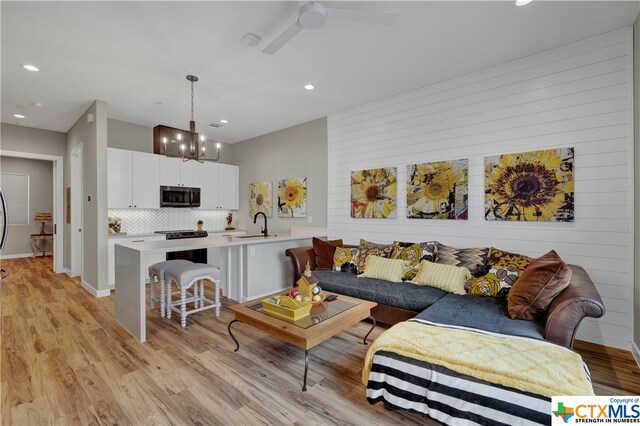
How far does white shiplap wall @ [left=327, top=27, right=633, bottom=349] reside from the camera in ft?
8.69

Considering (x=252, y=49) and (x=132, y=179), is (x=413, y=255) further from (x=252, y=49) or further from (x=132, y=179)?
(x=132, y=179)

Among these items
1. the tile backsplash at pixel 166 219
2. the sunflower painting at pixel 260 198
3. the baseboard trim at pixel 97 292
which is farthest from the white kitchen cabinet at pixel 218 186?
the baseboard trim at pixel 97 292

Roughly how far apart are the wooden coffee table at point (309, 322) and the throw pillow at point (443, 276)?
81 centimetres

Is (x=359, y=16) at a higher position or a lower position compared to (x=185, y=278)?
higher

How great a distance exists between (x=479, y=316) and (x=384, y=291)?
0.97 metres

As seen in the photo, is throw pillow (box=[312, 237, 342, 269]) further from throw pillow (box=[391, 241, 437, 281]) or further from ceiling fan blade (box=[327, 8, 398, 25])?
ceiling fan blade (box=[327, 8, 398, 25])

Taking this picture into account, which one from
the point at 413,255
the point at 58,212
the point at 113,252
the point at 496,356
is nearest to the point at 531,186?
the point at 413,255

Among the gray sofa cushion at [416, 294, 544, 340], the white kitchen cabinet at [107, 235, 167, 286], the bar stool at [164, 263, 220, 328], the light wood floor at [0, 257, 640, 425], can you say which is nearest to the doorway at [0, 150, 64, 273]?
the white kitchen cabinet at [107, 235, 167, 286]

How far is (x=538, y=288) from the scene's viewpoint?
88.0 inches

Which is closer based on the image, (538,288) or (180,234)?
(538,288)

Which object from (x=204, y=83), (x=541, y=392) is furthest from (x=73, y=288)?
(x=541, y=392)

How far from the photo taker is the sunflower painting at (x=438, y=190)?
350 centimetres

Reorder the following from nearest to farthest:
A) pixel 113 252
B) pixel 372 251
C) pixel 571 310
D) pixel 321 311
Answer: pixel 571 310 < pixel 321 311 < pixel 372 251 < pixel 113 252

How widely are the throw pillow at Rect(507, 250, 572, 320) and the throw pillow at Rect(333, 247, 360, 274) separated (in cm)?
188
